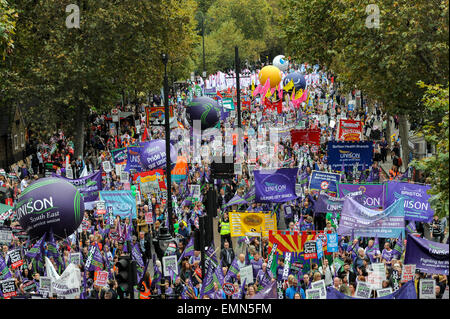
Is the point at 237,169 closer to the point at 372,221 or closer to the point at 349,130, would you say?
the point at 349,130

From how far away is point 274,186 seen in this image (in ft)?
70.0

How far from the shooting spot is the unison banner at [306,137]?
29.5 metres

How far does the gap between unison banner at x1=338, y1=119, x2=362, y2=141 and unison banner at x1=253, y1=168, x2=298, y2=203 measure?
8.51 m

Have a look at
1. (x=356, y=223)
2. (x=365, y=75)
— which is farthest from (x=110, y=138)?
(x=356, y=223)

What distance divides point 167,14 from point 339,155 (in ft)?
54.8

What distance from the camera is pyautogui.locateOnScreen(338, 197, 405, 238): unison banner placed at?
17.1 metres

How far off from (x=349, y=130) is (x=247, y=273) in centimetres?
1486

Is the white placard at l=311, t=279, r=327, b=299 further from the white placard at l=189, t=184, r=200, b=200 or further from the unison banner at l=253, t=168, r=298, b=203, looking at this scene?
the white placard at l=189, t=184, r=200, b=200

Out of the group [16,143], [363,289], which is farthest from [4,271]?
[16,143]

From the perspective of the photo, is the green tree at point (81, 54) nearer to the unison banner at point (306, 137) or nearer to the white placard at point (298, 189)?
the unison banner at point (306, 137)

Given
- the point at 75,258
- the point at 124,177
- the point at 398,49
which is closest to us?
the point at 75,258

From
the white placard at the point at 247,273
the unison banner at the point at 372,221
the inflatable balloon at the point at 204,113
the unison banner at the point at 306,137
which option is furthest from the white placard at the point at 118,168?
the white placard at the point at 247,273

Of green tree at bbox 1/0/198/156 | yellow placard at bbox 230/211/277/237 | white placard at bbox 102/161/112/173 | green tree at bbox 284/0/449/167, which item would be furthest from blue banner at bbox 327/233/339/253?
green tree at bbox 1/0/198/156
